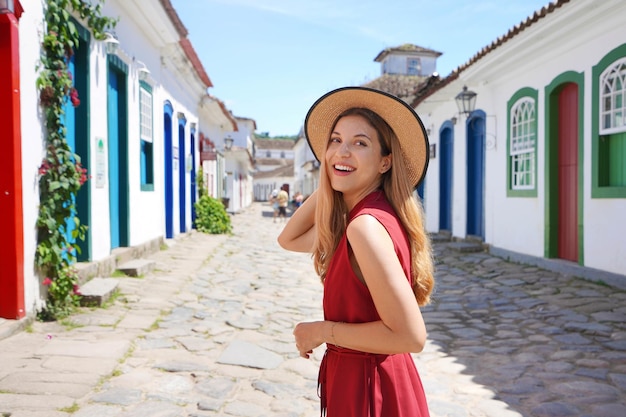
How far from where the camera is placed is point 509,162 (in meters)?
10.3

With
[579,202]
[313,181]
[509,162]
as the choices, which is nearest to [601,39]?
[579,202]

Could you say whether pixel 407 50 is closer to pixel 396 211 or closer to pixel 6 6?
pixel 6 6

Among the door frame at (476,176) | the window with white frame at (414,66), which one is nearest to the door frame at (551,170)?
the door frame at (476,176)

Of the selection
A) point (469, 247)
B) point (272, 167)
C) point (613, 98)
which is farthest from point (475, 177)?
point (272, 167)

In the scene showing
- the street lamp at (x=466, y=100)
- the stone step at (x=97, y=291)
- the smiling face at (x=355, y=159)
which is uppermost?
the street lamp at (x=466, y=100)

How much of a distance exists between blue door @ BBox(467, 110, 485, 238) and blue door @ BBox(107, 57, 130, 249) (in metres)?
7.38

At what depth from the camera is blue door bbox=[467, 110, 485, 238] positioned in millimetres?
11969

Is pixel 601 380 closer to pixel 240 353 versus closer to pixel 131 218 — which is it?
pixel 240 353

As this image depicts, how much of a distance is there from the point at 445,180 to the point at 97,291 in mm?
10819

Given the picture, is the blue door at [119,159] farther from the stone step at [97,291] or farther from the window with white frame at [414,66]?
the window with white frame at [414,66]

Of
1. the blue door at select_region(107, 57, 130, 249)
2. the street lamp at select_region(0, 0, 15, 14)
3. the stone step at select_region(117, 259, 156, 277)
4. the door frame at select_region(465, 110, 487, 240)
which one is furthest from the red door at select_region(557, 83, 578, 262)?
the street lamp at select_region(0, 0, 15, 14)

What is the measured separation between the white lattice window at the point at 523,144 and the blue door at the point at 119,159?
6.85 meters

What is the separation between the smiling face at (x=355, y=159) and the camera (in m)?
1.67

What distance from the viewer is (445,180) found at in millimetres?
14703
